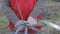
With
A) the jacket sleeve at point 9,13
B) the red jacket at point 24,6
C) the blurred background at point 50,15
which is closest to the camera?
the jacket sleeve at point 9,13

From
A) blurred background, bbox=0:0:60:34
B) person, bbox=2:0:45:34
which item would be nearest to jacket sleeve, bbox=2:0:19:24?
person, bbox=2:0:45:34

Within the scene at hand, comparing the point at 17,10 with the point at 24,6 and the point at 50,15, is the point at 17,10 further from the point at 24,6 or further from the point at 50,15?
the point at 50,15

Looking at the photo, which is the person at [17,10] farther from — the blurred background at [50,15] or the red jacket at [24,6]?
the blurred background at [50,15]

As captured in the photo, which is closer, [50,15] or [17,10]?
[17,10]

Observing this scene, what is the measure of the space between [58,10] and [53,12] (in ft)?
0.49

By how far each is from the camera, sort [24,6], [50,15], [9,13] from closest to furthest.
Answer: [9,13] < [24,6] < [50,15]

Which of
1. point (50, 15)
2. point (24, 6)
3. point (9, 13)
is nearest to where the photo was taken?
point (9, 13)

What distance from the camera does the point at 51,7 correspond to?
14.3 ft

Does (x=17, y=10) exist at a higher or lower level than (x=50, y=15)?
higher

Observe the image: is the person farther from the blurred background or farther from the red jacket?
the blurred background

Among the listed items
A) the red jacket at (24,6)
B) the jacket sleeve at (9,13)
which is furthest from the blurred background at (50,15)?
the jacket sleeve at (9,13)

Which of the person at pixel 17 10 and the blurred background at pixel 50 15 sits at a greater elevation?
the person at pixel 17 10

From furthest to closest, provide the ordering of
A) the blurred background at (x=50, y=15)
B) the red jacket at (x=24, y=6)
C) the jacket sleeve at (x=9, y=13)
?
the blurred background at (x=50, y=15)
the red jacket at (x=24, y=6)
the jacket sleeve at (x=9, y=13)

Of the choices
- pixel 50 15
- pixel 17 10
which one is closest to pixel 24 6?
pixel 17 10
